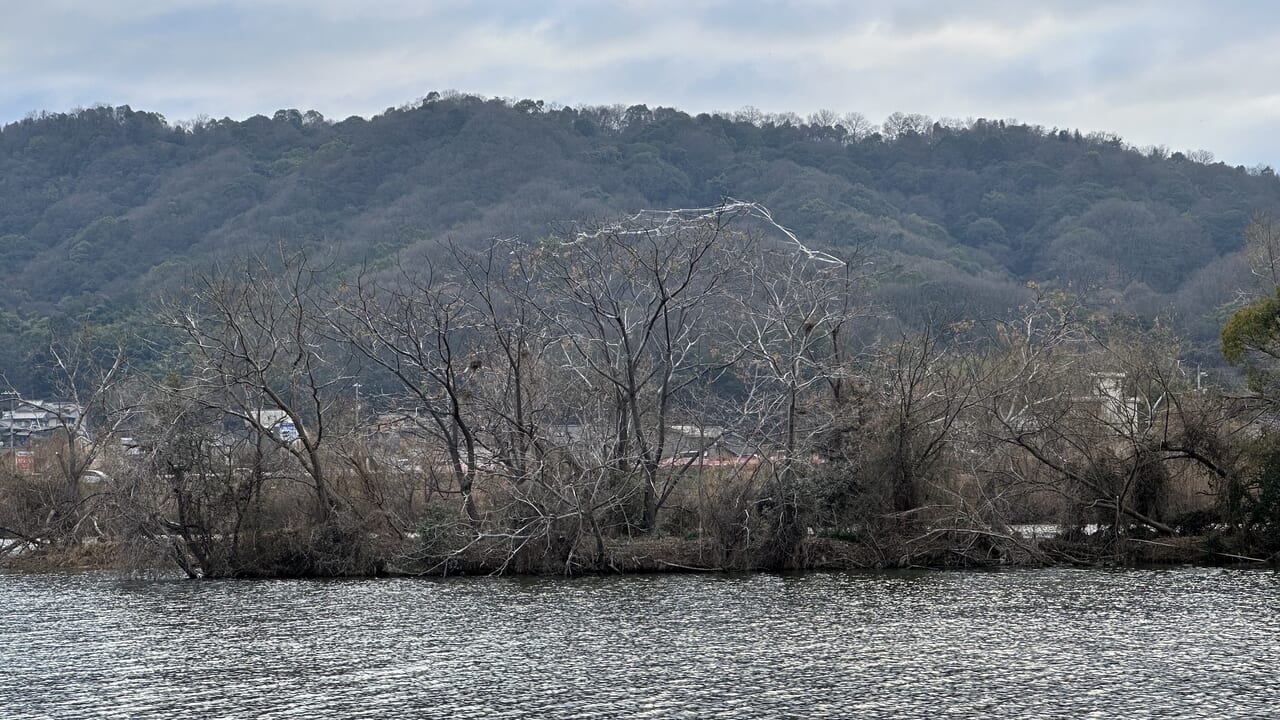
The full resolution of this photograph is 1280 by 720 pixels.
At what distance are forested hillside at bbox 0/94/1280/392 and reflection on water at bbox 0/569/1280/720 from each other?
54.2 meters

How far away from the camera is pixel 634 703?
16.7m

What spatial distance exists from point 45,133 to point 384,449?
420ft

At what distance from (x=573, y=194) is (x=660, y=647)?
95.4m

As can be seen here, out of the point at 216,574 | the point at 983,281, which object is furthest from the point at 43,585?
the point at 983,281

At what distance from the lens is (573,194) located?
114 meters

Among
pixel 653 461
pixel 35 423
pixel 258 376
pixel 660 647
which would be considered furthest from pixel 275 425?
pixel 35 423

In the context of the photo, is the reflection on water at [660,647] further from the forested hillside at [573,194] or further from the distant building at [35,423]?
the forested hillside at [573,194]

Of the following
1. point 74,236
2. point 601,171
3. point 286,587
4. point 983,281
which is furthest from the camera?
point 601,171

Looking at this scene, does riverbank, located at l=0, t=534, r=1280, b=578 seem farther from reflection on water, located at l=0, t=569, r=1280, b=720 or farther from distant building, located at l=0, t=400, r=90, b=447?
distant building, located at l=0, t=400, r=90, b=447

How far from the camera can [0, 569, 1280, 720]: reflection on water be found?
1669 cm

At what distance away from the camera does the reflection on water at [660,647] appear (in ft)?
54.7

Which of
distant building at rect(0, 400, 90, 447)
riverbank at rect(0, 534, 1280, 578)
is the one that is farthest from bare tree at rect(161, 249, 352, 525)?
distant building at rect(0, 400, 90, 447)

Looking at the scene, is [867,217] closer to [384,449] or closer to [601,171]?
[601,171]

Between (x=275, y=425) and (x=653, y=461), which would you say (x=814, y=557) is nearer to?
(x=653, y=461)
